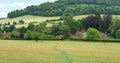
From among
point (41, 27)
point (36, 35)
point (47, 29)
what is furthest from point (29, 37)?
point (47, 29)

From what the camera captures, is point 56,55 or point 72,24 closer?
point 56,55

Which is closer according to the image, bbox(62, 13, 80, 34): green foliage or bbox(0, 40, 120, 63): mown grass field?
bbox(0, 40, 120, 63): mown grass field

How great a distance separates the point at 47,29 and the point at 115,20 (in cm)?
2926

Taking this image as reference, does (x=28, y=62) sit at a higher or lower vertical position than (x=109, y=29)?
higher

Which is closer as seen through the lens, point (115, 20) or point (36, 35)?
point (36, 35)

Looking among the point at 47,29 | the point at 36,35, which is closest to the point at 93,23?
the point at 47,29

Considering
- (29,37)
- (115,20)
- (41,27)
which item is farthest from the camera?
(115,20)

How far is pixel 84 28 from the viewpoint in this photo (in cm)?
17075

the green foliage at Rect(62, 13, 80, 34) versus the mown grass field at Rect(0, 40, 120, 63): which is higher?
the mown grass field at Rect(0, 40, 120, 63)

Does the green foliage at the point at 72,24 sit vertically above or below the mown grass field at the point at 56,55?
below

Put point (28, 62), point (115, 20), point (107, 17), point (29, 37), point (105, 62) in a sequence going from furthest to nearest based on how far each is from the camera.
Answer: point (107, 17) → point (115, 20) → point (29, 37) → point (105, 62) → point (28, 62)

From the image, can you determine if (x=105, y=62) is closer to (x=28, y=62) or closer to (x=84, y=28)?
(x=28, y=62)

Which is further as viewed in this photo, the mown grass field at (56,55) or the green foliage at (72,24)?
the green foliage at (72,24)

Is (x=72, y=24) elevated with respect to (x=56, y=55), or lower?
lower
